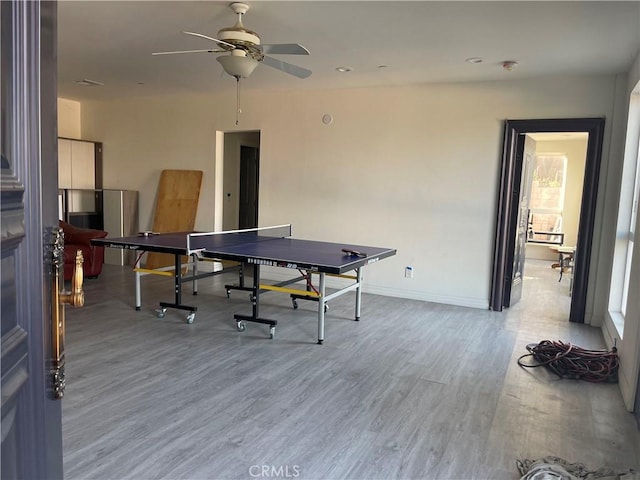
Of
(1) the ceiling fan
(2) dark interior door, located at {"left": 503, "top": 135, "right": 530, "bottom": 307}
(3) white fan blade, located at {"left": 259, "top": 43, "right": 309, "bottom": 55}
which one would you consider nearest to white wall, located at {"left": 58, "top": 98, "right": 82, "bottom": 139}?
(1) the ceiling fan

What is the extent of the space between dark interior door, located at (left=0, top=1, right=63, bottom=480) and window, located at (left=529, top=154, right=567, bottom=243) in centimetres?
1012

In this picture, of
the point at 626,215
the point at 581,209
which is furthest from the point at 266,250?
the point at 626,215

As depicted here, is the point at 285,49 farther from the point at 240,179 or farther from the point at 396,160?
the point at 240,179

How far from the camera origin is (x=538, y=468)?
2127mm

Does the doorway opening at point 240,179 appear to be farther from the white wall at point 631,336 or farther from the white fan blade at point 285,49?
the white wall at point 631,336

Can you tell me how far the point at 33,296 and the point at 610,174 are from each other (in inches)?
208

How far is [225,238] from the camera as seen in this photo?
186 inches

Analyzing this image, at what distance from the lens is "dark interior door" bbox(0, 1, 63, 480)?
2.27ft

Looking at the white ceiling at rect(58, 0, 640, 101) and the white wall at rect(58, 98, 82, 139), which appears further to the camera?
the white wall at rect(58, 98, 82, 139)

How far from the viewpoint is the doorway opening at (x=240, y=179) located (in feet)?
25.3

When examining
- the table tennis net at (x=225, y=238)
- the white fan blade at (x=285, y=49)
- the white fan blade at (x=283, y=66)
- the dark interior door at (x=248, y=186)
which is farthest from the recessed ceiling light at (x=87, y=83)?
the white fan blade at (x=285, y=49)

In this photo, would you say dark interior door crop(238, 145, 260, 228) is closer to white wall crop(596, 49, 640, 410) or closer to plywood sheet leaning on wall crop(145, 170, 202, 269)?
plywood sheet leaning on wall crop(145, 170, 202, 269)

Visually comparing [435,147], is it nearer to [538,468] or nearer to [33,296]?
[538,468]

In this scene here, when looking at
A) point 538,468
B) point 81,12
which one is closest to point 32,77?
point 538,468
